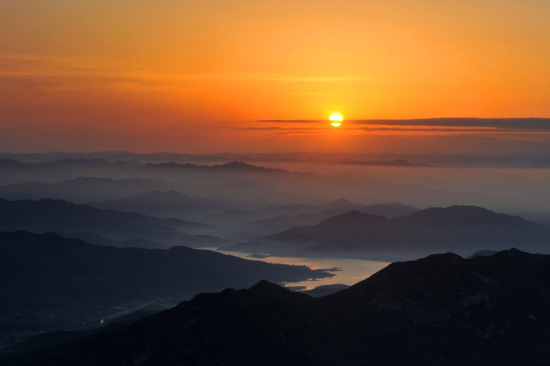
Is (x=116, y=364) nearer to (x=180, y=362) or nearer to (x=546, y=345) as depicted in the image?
(x=180, y=362)

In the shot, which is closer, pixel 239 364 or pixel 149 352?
pixel 239 364

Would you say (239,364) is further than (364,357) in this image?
No

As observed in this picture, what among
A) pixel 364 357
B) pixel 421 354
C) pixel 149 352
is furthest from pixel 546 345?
pixel 149 352

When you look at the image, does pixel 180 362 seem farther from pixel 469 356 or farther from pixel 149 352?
pixel 469 356

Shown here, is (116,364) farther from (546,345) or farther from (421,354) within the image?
(546,345)

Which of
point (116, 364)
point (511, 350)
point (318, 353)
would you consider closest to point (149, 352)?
point (116, 364)

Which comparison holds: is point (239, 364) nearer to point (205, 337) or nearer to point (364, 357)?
point (205, 337)

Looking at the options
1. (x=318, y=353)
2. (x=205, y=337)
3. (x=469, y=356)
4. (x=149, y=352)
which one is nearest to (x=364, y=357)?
(x=318, y=353)
